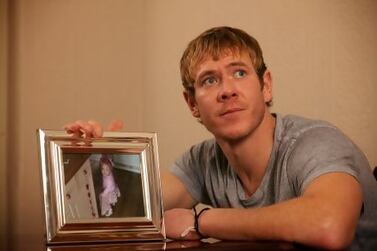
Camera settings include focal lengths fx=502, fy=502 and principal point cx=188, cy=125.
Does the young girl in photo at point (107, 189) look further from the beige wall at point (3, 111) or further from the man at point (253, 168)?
the beige wall at point (3, 111)

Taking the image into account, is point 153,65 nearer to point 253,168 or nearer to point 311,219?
point 253,168

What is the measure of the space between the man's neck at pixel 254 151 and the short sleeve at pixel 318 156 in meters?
0.10

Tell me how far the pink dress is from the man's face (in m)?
0.30

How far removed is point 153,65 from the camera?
1925 mm

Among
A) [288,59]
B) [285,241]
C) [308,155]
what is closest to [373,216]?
[308,155]

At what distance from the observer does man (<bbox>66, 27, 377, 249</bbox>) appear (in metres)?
0.85

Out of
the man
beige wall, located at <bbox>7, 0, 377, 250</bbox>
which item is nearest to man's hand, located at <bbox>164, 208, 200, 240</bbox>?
the man

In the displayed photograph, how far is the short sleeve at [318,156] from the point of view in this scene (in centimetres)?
93

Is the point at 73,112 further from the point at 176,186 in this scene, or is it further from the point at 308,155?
the point at 308,155

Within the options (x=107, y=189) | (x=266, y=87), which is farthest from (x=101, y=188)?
(x=266, y=87)

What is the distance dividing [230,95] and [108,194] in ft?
1.15

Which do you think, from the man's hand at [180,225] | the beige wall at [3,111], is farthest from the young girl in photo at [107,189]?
the beige wall at [3,111]

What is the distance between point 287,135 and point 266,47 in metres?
0.61

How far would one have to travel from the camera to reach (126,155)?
979 millimetres
